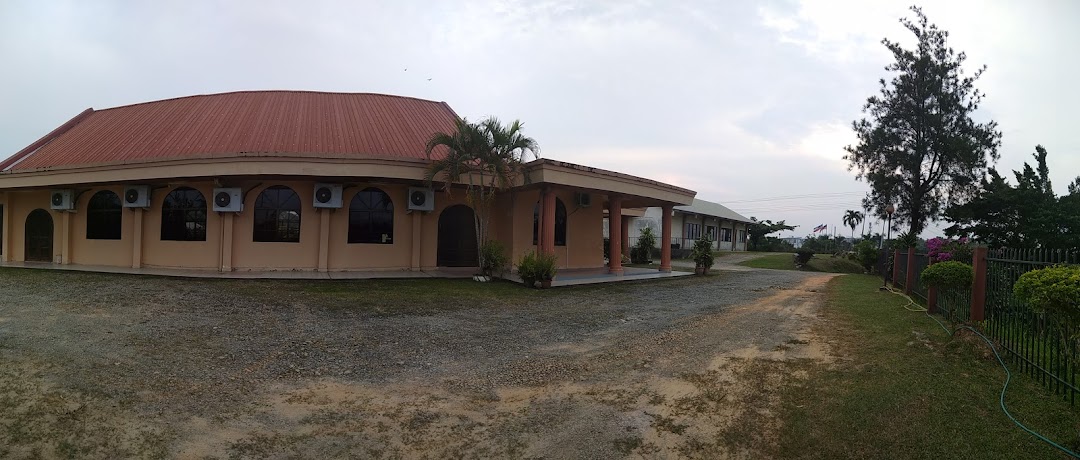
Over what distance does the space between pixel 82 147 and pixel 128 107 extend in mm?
3719

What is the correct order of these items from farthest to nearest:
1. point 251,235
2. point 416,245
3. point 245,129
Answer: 1. point 245,129
2. point 416,245
3. point 251,235

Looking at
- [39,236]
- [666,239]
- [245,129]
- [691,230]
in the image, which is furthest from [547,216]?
[691,230]

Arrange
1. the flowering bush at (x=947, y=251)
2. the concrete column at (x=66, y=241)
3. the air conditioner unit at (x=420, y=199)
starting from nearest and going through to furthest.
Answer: the flowering bush at (x=947, y=251), the air conditioner unit at (x=420, y=199), the concrete column at (x=66, y=241)

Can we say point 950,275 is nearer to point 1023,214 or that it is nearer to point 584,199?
point 584,199

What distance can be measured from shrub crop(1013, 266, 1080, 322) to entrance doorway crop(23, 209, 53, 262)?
23.0 metres

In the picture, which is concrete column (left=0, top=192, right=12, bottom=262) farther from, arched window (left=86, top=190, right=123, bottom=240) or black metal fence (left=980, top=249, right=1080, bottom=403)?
black metal fence (left=980, top=249, right=1080, bottom=403)

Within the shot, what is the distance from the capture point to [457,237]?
16781 millimetres

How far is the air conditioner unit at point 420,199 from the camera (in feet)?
50.8

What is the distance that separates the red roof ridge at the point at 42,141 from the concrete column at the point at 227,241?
8622 mm

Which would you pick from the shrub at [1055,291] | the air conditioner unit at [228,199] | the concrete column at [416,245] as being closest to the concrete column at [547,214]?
the concrete column at [416,245]

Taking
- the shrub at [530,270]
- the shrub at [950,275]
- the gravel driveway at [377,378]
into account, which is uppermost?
the shrub at [950,275]

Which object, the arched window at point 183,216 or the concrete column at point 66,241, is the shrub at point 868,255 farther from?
the concrete column at point 66,241

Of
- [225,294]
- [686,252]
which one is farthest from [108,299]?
[686,252]

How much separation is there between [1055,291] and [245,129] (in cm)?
1808
